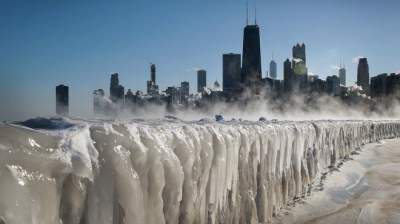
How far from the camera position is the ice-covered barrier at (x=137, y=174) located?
98.9 inches

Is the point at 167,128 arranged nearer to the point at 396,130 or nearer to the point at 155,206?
the point at 155,206

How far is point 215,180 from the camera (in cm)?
565

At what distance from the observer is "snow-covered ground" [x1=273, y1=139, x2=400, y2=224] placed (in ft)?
28.3

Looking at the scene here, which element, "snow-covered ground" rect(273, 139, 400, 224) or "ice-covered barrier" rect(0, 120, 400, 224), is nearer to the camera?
"ice-covered barrier" rect(0, 120, 400, 224)

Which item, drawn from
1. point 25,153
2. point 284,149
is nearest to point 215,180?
point 25,153

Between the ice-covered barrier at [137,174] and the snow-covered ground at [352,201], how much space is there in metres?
1.06

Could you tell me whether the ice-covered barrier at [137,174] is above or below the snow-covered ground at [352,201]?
above

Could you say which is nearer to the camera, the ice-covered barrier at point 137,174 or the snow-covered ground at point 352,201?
the ice-covered barrier at point 137,174

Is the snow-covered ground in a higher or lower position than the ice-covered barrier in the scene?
lower

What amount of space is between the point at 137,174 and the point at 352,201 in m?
8.28

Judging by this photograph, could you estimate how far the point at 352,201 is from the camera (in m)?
10.6

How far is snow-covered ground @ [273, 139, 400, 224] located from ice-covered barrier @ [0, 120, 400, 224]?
106cm

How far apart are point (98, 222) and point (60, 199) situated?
42cm

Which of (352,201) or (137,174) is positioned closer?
(137,174)
